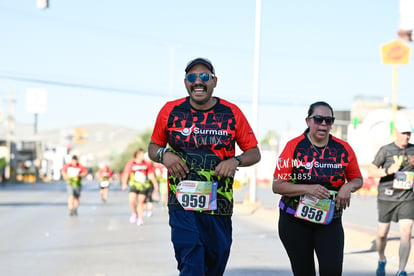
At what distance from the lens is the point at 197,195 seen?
5.65m

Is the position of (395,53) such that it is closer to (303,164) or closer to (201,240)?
(303,164)

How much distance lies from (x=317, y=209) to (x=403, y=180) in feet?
11.8

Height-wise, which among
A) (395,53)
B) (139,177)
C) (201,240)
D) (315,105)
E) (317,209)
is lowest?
(139,177)

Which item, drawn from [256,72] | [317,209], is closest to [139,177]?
[256,72]

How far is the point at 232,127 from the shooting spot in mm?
5828

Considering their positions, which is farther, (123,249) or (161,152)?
(123,249)

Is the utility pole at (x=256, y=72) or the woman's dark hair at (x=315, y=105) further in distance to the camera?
the utility pole at (x=256, y=72)

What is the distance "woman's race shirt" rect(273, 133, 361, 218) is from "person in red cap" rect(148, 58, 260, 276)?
707 mm

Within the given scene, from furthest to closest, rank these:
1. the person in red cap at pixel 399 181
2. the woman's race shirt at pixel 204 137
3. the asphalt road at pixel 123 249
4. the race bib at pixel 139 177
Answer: the race bib at pixel 139 177 < the asphalt road at pixel 123 249 < the person in red cap at pixel 399 181 < the woman's race shirt at pixel 204 137

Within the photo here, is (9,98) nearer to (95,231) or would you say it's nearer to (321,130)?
(95,231)

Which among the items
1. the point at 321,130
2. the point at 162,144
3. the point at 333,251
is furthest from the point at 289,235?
the point at 162,144

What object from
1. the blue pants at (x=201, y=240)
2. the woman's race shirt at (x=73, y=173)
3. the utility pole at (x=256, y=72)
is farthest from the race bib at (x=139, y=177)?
the blue pants at (x=201, y=240)

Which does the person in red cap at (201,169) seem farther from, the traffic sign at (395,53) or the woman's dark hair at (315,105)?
the traffic sign at (395,53)

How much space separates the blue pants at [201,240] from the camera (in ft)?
18.3
